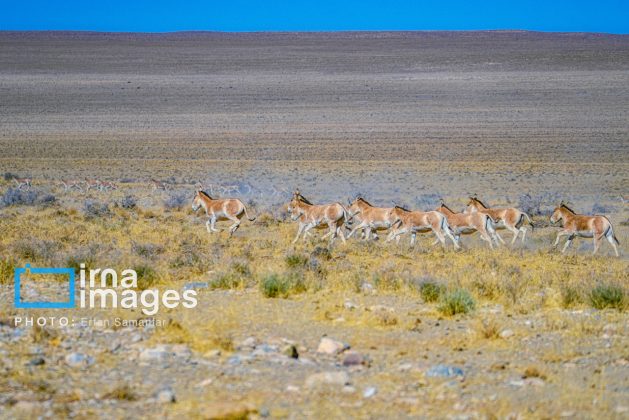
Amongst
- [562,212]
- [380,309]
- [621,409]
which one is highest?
[562,212]

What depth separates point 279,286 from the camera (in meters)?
11.2

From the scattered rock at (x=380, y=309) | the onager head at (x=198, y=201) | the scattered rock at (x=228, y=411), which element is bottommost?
the scattered rock at (x=228, y=411)

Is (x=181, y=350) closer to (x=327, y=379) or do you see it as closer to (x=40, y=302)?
(x=327, y=379)

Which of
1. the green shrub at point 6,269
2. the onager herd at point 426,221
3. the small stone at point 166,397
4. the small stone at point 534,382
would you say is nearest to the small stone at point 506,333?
the small stone at point 534,382

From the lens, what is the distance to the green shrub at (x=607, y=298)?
1075 centimetres

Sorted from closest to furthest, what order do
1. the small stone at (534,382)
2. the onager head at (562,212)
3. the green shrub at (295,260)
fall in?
the small stone at (534,382) → the green shrub at (295,260) → the onager head at (562,212)

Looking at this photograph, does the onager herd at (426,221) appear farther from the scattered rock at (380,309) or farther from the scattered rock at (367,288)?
the scattered rock at (380,309)

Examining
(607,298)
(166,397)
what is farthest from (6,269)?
(607,298)

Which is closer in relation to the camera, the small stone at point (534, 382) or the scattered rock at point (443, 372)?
the small stone at point (534, 382)

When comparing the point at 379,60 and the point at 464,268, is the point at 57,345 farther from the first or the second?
the point at 379,60

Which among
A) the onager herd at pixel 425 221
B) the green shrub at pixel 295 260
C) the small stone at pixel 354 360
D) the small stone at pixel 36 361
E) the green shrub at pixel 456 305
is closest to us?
the small stone at pixel 36 361

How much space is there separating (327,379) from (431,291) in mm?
4021

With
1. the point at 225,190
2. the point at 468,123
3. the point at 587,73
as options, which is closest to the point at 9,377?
the point at 225,190

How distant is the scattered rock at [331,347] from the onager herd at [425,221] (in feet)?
30.5
